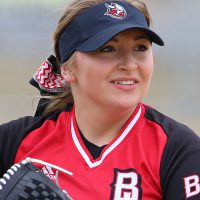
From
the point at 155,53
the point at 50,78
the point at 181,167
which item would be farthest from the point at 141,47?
the point at 155,53

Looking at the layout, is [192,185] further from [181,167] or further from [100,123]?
[100,123]

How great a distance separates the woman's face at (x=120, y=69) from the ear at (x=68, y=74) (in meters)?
0.11

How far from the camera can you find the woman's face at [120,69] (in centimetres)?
150

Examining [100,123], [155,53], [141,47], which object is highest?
[141,47]

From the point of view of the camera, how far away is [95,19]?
1.56 m

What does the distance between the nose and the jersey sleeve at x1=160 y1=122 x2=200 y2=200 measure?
0.23 metres

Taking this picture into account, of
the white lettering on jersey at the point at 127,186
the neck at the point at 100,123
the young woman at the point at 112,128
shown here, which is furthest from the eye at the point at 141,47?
the white lettering on jersey at the point at 127,186

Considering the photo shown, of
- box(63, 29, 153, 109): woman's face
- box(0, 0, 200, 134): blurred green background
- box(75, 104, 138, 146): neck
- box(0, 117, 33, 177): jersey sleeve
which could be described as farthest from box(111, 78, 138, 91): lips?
box(0, 0, 200, 134): blurred green background

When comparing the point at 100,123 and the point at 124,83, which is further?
the point at 100,123

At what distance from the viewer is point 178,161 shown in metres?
1.47

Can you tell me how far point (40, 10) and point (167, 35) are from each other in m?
0.94

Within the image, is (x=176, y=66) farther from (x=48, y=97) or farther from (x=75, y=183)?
(x=75, y=183)

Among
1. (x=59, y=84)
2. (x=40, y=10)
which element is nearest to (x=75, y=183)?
(x=59, y=84)

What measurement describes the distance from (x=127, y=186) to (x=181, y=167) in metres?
0.17
